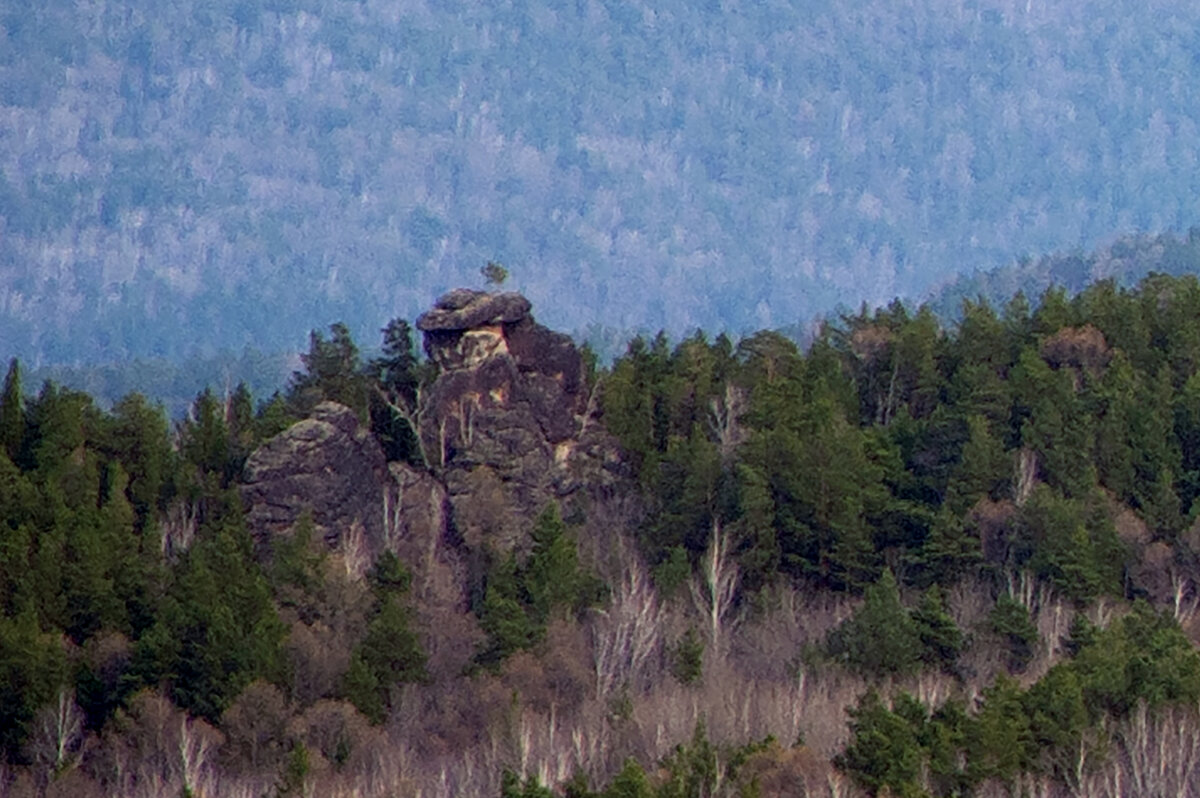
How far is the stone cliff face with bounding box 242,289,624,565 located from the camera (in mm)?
71375

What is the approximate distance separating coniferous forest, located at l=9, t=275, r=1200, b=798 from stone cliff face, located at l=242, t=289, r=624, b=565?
0.68ft

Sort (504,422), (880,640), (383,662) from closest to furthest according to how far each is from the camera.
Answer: (880,640), (383,662), (504,422)

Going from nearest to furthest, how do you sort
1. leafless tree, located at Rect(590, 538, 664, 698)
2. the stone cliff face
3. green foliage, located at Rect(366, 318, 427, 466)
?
leafless tree, located at Rect(590, 538, 664, 698) → the stone cliff face → green foliage, located at Rect(366, 318, 427, 466)

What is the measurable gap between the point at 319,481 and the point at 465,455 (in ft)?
13.8

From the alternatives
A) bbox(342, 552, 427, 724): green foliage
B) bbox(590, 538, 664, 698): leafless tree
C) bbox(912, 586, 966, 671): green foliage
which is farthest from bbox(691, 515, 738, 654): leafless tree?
bbox(342, 552, 427, 724): green foliage

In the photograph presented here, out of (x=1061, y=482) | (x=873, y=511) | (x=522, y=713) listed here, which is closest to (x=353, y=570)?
(x=522, y=713)

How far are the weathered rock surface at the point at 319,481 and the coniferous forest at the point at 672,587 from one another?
1.11 ft

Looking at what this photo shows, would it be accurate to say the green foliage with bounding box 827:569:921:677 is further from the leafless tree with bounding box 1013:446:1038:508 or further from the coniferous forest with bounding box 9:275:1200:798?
the leafless tree with bounding box 1013:446:1038:508

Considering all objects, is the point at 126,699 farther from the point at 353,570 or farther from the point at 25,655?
the point at 353,570

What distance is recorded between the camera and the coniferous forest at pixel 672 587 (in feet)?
183

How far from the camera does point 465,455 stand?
7338cm

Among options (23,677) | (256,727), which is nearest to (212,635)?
(256,727)

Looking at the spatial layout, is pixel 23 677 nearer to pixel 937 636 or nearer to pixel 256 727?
pixel 256 727

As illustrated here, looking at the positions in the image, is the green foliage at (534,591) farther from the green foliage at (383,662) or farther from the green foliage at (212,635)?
the green foliage at (212,635)
